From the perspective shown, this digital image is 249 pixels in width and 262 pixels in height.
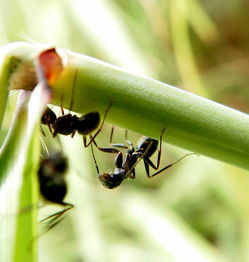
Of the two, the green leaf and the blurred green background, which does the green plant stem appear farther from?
the blurred green background

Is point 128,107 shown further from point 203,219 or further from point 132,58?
point 203,219

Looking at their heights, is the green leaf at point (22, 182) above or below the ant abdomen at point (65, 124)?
below

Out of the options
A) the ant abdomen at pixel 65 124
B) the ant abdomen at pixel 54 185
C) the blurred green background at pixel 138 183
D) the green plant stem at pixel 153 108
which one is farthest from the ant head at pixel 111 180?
the green plant stem at pixel 153 108

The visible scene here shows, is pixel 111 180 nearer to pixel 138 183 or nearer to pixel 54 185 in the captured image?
pixel 54 185

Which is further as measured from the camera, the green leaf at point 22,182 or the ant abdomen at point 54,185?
the ant abdomen at point 54,185

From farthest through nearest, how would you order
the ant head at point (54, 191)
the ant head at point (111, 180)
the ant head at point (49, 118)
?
the ant head at point (111, 180), the ant head at point (54, 191), the ant head at point (49, 118)

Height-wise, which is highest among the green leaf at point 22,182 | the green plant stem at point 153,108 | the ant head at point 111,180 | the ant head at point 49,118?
the ant head at point 49,118

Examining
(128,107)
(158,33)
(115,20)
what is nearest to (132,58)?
(115,20)

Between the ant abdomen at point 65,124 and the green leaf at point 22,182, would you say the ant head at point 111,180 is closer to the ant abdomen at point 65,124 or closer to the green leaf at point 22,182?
the ant abdomen at point 65,124
